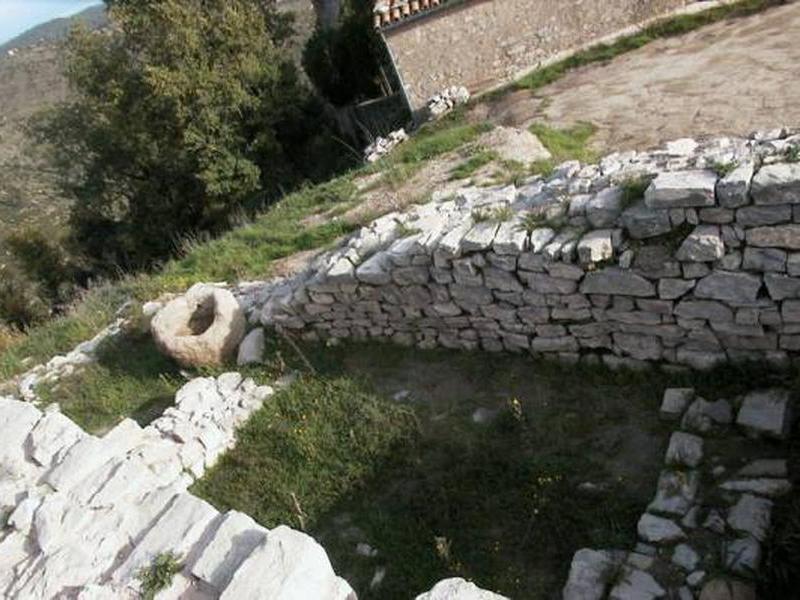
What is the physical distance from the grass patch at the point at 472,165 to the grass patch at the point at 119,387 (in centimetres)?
478

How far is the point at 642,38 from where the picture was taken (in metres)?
13.4

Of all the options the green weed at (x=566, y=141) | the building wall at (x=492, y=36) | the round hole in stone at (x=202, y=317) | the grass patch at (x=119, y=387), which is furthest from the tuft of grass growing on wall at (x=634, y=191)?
the building wall at (x=492, y=36)

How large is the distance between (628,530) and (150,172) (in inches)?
641

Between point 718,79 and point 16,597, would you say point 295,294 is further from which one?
point 718,79

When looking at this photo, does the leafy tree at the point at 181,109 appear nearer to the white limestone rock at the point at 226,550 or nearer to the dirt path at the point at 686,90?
the dirt path at the point at 686,90

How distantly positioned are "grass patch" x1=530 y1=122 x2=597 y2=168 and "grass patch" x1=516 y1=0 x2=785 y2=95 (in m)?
A: 3.09

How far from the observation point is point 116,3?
15.8 m

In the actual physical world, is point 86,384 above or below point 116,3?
below

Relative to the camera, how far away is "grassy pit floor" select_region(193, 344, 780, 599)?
454 cm

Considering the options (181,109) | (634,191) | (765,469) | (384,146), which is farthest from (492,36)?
(765,469)

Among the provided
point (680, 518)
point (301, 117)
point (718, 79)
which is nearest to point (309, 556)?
point (680, 518)

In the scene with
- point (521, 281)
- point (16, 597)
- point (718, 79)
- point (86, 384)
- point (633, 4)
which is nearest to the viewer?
point (16, 597)

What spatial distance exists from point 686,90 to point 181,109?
1023 centimetres

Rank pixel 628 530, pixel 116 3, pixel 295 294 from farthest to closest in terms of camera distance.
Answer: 1. pixel 116 3
2. pixel 295 294
3. pixel 628 530
